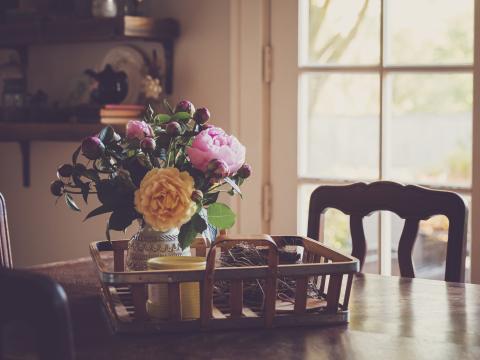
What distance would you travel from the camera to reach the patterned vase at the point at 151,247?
5.14 feet

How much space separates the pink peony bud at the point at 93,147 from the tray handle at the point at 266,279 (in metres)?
0.27

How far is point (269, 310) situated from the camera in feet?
4.80

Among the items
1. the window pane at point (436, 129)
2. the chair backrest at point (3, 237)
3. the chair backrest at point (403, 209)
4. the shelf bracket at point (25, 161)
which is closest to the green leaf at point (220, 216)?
the chair backrest at point (403, 209)

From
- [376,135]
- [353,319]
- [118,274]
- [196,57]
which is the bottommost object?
[353,319]

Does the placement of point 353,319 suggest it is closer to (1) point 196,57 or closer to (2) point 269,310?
(2) point 269,310

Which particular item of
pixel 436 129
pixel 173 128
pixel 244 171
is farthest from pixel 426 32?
pixel 436 129

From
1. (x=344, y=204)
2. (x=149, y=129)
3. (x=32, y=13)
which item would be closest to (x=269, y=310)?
(x=149, y=129)

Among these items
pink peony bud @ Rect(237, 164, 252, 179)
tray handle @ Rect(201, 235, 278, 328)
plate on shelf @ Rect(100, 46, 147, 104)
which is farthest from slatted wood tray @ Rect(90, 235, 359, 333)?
plate on shelf @ Rect(100, 46, 147, 104)

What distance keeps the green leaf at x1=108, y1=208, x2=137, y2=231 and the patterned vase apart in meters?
0.05

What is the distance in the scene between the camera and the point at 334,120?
2859mm

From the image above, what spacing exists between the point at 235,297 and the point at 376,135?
133 cm

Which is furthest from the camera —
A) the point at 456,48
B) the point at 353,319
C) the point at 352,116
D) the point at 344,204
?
the point at 352,116

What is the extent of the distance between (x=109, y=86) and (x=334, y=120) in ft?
2.53

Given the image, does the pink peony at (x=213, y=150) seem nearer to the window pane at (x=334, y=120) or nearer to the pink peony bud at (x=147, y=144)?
the pink peony bud at (x=147, y=144)
